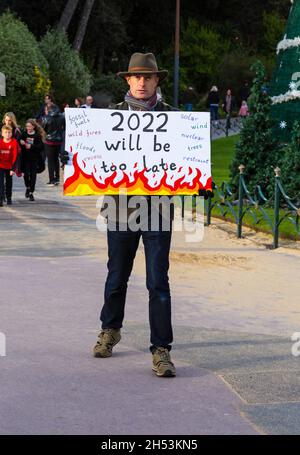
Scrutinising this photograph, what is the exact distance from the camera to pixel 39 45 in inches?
2058

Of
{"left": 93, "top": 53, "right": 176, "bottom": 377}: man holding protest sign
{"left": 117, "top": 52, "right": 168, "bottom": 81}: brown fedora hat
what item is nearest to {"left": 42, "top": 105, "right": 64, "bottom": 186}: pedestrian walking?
{"left": 93, "top": 53, "right": 176, "bottom": 377}: man holding protest sign

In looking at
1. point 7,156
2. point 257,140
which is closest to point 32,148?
point 7,156

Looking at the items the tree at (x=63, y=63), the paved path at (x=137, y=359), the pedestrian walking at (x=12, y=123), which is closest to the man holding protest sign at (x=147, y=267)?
the paved path at (x=137, y=359)

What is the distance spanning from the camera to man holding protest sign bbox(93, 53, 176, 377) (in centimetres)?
779

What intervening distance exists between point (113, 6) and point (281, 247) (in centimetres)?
4838

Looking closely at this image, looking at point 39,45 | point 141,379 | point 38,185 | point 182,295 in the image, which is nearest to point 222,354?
point 141,379

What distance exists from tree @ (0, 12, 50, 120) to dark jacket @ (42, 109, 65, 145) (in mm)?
17625

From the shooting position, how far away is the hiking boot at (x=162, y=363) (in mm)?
7570

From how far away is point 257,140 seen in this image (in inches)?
818

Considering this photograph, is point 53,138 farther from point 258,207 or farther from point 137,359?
point 137,359

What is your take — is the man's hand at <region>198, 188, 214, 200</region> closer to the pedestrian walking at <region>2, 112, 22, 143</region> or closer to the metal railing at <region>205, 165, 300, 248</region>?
the metal railing at <region>205, 165, 300, 248</region>

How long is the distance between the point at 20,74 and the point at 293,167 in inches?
1042

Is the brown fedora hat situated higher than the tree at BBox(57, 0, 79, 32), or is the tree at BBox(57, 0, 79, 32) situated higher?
the tree at BBox(57, 0, 79, 32)

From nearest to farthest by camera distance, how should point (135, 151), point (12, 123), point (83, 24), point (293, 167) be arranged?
point (135, 151), point (293, 167), point (12, 123), point (83, 24)
